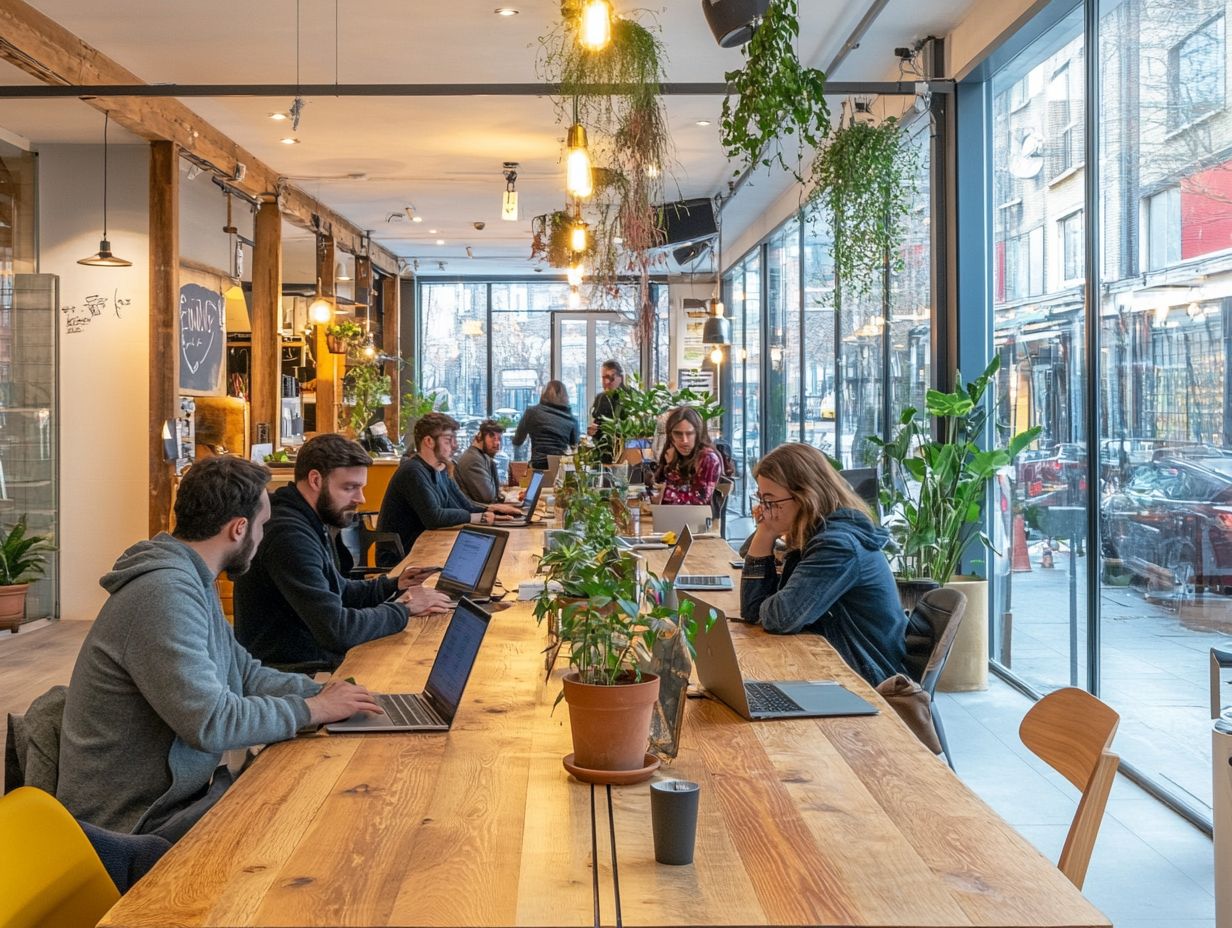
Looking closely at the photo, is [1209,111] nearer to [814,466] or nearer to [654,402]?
[814,466]

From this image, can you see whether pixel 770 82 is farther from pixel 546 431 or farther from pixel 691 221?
pixel 691 221

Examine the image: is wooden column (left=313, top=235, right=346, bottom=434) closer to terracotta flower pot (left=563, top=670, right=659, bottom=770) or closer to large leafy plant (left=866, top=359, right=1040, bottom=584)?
large leafy plant (left=866, top=359, right=1040, bottom=584)

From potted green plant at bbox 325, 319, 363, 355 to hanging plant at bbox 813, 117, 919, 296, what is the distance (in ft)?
21.0

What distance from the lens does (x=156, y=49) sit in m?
6.99

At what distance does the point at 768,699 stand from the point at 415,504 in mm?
3982

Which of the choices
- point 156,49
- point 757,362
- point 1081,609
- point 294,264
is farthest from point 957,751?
point 294,264

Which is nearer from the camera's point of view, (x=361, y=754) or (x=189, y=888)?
(x=189, y=888)

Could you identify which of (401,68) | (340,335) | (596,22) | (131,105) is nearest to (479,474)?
(401,68)

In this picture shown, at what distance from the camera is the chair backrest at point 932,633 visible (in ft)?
11.2

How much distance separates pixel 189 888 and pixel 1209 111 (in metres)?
3.82

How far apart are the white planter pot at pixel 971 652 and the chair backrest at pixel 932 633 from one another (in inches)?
85.2

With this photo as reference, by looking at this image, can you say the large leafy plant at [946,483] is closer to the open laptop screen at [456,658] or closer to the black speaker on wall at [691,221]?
the open laptop screen at [456,658]

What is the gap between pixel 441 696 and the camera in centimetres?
258

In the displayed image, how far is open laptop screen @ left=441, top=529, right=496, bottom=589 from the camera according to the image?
410 cm
